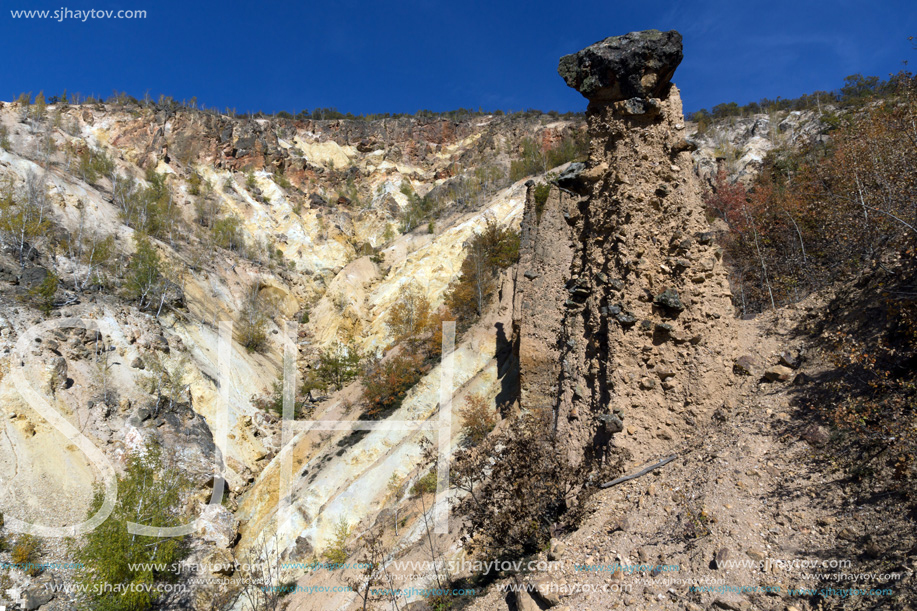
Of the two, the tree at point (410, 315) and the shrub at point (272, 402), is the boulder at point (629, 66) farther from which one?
the shrub at point (272, 402)

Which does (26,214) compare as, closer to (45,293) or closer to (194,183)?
(45,293)

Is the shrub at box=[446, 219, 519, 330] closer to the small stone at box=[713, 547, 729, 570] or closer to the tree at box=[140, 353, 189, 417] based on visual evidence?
the tree at box=[140, 353, 189, 417]

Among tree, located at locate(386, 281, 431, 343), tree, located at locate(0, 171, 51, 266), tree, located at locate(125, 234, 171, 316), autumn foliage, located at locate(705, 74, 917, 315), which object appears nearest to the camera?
autumn foliage, located at locate(705, 74, 917, 315)

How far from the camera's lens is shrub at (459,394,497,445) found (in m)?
14.6

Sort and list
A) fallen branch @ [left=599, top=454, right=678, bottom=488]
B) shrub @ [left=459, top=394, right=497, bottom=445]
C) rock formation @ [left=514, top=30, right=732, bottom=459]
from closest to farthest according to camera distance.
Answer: fallen branch @ [left=599, top=454, right=678, bottom=488]
rock formation @ [left=514, top=30, right=732, bottom=459]
shrub @ [left=459, top=394, right=497, bottom=445]

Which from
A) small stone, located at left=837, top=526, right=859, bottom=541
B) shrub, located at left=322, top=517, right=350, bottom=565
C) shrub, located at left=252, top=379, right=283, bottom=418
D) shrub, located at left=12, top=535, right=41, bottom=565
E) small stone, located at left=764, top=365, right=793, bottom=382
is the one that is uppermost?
small stone, located at left=764, top=365, right=793, bottom=382

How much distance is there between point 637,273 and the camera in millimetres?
7059

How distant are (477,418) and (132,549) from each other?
10.7 m

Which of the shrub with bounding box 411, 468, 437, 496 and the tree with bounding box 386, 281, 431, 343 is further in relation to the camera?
the tree with bounding box 386, 281, 431, 343

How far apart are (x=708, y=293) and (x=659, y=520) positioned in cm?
331

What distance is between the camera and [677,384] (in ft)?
21.6

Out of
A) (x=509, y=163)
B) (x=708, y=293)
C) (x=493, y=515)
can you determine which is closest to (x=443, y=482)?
(x=493, y=515)

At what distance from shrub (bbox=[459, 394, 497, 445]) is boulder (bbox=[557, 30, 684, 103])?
382 inches

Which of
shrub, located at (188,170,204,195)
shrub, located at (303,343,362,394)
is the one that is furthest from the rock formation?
shrub, located at (188,170,204,195)
